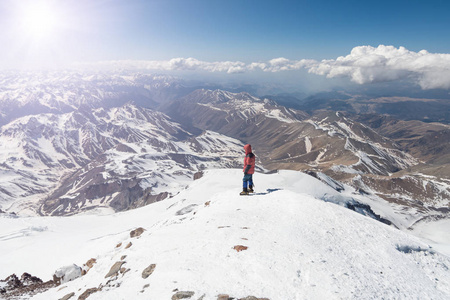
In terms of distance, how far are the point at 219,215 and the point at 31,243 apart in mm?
33396

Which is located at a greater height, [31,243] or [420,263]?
[420,263]

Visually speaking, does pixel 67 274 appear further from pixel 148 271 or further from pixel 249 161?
pixel 249 161

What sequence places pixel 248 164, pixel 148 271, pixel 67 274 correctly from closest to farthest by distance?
pixel 148 271 → pixel 67 274 → pixel 248 164

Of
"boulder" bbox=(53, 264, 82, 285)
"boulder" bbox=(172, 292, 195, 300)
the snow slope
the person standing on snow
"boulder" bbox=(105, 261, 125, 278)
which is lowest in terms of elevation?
"boulder" bbox=(53, 264, 82, 285)

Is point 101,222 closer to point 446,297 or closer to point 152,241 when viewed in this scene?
point 152,241

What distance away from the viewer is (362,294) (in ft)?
32.0

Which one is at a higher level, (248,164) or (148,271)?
(248,164)

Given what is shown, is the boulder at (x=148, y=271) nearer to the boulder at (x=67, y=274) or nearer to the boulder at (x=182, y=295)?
the boulder at (x=182, y=295)

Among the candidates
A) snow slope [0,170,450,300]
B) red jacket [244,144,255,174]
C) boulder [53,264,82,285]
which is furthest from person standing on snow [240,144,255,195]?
boulder [53,264,82,285]

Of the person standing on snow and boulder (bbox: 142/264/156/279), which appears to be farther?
the person standing on snow

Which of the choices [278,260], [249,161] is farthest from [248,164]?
[278,260]

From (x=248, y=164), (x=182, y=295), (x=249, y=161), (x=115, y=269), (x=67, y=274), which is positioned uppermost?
(x=249, y=161)

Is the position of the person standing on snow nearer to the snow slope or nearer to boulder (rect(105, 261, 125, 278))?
the snow slope

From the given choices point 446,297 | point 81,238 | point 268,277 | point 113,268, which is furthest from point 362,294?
point 81,238
